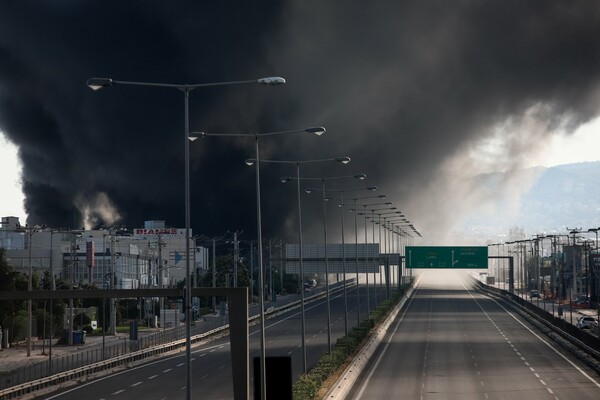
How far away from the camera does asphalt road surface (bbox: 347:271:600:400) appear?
53281mm

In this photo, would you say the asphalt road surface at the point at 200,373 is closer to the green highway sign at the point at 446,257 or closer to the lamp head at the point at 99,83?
the lamp head at the point at 99,83

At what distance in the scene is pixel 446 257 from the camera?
16538cm

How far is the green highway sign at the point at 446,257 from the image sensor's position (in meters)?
165

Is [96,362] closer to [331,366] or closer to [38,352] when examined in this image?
[331,366]

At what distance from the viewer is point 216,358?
80375mm

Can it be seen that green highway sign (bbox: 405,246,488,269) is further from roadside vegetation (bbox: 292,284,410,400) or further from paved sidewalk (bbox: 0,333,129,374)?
roadside vegetation (bbox: 292,284,410,400)

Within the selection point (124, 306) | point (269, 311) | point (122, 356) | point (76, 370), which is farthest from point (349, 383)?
point (124, 306)

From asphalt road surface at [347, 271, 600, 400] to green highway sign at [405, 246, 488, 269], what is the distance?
4367 centimetres

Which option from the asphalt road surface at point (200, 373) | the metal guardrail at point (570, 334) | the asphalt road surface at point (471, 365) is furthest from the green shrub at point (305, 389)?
the metal guardrail at point (570, 334)

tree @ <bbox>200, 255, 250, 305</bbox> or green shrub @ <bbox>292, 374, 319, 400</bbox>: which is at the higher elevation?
tree @ <bbox>200, 255, 250, 305</bbox>

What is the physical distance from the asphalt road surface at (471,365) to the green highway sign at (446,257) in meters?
43.7

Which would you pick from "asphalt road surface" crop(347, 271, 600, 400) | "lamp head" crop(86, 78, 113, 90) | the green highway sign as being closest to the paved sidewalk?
"asphalt road surface" crop(347, 271, 600, 400)

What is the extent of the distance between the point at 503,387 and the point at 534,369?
11.5 meters

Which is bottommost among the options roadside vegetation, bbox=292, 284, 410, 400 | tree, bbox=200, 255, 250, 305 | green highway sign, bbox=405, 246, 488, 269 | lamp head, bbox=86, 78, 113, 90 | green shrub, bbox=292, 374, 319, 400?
roadside vegetation, bbox=292, 284, 410, 400
